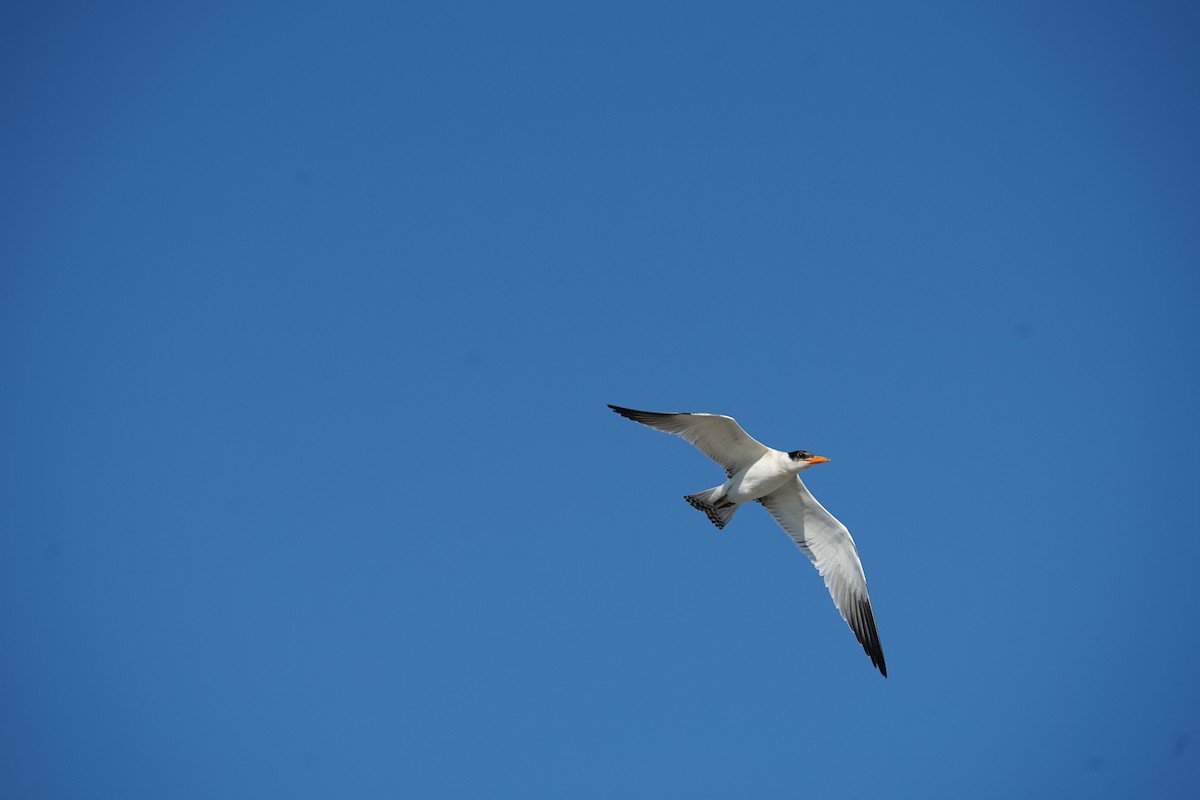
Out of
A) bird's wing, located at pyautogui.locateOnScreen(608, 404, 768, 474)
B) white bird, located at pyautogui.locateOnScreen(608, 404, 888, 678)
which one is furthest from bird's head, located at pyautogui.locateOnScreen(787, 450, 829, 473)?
bird's wing, located at pyautogui.locateOnScreen(608, 404, 768, 474)

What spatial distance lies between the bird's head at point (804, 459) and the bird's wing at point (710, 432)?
21.8 inches

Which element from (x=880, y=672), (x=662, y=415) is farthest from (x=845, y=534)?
(x=662, y=415)

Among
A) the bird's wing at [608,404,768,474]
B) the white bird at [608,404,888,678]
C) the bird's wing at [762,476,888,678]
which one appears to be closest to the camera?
the bird's wing at [608,404,768,474]

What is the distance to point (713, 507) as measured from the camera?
1592cm

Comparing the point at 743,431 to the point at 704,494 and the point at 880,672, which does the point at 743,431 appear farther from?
the point at 880,672

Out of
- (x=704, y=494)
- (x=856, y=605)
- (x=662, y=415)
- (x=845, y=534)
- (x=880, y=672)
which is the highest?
(x=662, y=415)

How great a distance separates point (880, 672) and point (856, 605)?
1.24 metres

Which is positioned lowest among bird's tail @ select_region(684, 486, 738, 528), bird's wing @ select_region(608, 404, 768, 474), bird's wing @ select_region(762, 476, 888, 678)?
bird's wing @ select_region(762, 476, 888, 678)

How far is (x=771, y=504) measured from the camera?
1631 centimetres

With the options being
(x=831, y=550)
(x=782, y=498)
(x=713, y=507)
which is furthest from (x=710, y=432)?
(x=831, y=550)

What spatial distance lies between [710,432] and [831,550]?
3.45 metres

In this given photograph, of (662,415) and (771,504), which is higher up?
(662,415)

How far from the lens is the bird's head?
14.9 metres

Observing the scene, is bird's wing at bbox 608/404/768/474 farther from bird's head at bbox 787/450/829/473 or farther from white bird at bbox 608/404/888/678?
bird's head at bbox 787/450/829/473
